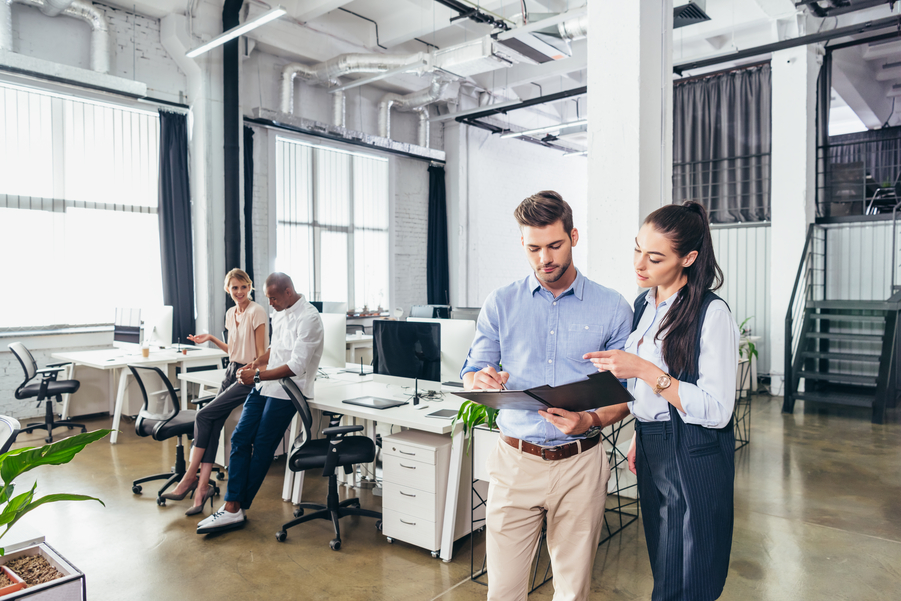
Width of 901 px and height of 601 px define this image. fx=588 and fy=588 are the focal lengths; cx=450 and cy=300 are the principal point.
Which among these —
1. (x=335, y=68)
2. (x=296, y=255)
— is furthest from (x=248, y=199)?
(x=335, y=68)

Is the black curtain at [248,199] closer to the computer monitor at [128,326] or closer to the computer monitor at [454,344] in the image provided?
the computer monitor at [128,326]

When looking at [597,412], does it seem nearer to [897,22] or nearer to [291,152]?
[897,22]

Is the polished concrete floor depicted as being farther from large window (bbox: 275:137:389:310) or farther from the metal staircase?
large window (bbox: 275:137:389:310)

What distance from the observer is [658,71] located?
367cm

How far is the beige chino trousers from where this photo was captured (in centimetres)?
158

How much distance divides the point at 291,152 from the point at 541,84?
4662 mm

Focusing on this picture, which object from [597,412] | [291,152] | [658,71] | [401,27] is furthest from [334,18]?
[597,412]

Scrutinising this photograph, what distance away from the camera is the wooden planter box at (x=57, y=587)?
1.31 meters

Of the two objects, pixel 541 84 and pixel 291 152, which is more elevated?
pixel 541 84

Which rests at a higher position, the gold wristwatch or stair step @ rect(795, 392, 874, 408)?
the gold wristwatch

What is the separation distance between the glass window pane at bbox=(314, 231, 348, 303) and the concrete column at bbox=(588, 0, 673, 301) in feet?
17.2

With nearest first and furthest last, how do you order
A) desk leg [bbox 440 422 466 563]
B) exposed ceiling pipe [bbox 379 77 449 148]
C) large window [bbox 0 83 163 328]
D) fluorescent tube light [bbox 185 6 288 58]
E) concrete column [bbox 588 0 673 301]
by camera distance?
1. desk leg [bbox 440 422 466 563]
2. concrete column [bbox 588 0 673 301]
3. fluorescent tube light [bbox 185 6 288 58]
4. large window [bbox 0 83 163 328]
5. exposed ceiling pipe [bbox 379 77 449 148]

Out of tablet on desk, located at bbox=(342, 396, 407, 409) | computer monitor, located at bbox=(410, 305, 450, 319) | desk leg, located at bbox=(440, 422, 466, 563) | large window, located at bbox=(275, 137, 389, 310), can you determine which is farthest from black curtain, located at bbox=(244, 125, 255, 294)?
desk leg, located at bbox=(440, 422, 466, 563)

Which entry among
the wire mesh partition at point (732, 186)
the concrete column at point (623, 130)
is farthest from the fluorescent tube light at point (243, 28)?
the wire mesh partition at point (732, 186)
